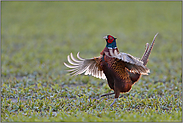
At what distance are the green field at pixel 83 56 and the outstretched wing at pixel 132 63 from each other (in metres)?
0.75

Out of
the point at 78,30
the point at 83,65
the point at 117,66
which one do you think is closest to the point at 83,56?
the point at 83,65

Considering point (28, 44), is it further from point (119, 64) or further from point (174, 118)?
point (174, 118)

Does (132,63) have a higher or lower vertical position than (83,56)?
lower

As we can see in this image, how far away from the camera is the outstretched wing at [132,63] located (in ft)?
13.4

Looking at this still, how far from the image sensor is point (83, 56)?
934 centimetres

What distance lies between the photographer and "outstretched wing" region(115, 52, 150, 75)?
4093 mm

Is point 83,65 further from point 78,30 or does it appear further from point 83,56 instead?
point 78,30

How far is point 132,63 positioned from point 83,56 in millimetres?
5346

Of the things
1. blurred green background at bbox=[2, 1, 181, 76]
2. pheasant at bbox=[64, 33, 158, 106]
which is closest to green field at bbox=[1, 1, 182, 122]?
blurred green background at bbox=[2, 1, 181, 76]

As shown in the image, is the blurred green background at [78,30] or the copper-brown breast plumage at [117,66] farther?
the blurred green background at [78,30]

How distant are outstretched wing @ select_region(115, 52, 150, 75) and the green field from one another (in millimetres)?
752

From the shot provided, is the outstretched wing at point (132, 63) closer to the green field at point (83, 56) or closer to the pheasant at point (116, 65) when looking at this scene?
the pheasant at point (116, 65)

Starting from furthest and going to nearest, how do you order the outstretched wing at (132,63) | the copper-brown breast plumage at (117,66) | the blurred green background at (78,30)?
the blurred green background at (78,30), the copper-brown breast plumage at (117,66), the outstretched wing at (132,63)

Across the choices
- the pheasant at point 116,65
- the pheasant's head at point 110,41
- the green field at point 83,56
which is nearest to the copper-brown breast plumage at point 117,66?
the pheasant at point 116,65
